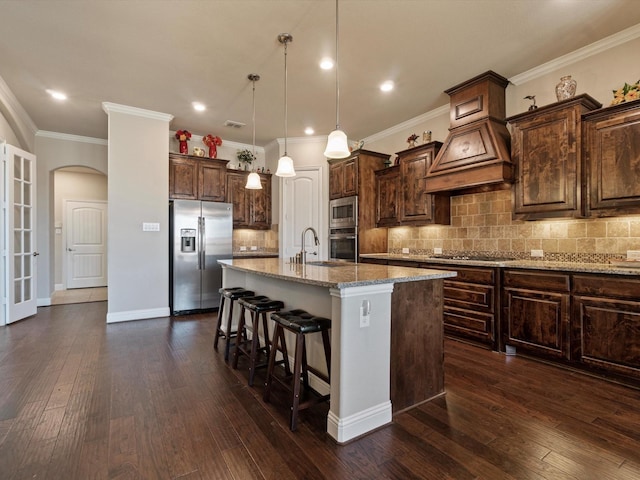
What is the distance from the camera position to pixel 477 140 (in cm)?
360

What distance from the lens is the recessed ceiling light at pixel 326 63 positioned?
3.31m

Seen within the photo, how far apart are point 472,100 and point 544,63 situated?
73 cm

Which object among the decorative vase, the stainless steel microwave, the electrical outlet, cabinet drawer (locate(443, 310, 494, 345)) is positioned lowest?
cabinet drawer (locate(443, 310, 494, 345))

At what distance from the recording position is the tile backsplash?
2.96 metres

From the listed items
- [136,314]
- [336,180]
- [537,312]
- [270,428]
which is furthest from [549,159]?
[136,314]

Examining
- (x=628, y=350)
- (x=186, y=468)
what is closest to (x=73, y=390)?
(x=186, y=468)

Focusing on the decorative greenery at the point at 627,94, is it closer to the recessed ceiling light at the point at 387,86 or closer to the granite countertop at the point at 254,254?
the recessed ceiling light at the point at 387,86

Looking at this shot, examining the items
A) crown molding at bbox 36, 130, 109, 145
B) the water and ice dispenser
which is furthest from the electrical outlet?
crown molding at bbox 36, 130, 109, 145

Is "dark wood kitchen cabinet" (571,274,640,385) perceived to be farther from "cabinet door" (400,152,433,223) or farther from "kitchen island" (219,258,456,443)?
"cabinet door" (400,152,433,223)

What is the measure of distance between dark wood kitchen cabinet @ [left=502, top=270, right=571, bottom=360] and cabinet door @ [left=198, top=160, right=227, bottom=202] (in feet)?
14.6

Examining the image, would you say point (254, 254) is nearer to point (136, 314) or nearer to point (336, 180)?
point (336, 180)

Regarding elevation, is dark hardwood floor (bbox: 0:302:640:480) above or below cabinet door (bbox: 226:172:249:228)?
below

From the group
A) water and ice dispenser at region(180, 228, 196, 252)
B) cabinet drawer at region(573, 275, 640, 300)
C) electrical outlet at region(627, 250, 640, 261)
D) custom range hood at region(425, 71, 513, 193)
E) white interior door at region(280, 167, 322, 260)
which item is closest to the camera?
cabinet drawer at region(573, 275, 640, 300)

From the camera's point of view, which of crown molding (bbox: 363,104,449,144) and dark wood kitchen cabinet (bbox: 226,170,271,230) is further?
dark wood kitchen cabinet (bbox: 226,170,271,230)
